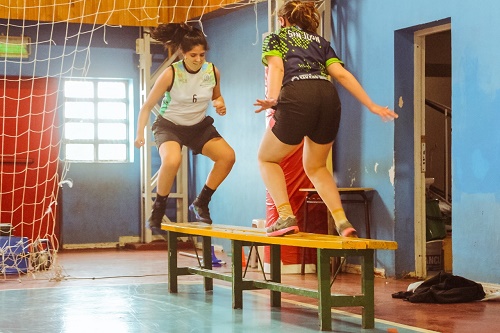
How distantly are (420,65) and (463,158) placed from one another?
145cm

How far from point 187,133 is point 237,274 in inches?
51.8

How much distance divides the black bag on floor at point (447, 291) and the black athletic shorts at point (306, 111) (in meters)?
1.79

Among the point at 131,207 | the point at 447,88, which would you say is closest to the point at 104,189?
the point at 131,207

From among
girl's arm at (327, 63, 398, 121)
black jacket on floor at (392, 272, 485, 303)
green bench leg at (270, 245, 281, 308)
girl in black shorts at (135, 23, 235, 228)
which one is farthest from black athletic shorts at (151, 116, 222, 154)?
black jacket on floor at (392, 272, 485, 303)

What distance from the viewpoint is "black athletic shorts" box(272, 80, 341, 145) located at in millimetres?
5348

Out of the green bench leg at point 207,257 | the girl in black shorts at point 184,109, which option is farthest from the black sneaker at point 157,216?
the green bench leg at point 207,257

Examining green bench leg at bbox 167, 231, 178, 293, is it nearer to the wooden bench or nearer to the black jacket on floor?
the wooden bench

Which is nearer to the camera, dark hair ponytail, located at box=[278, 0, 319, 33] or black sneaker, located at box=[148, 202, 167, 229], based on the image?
dark hair ponytail, located at box=[278, 0, 319, 33]

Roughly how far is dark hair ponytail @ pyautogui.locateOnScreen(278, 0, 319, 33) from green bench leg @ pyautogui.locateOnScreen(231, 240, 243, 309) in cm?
167

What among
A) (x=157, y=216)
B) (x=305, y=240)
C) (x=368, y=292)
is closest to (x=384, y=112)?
(x=305, y=240)

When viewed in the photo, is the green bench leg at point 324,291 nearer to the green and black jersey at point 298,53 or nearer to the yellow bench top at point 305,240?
the yellow bench top at point 305,240

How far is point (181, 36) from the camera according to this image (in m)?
6.75

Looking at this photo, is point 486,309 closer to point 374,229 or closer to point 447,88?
point 374,229

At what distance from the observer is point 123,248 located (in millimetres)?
12250
